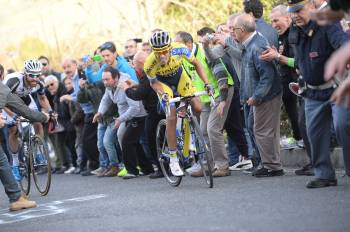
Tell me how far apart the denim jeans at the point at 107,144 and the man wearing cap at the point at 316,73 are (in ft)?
20.5

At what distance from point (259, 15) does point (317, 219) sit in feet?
17.8

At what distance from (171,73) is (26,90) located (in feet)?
9.16

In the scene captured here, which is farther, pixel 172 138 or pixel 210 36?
pixel 210 36

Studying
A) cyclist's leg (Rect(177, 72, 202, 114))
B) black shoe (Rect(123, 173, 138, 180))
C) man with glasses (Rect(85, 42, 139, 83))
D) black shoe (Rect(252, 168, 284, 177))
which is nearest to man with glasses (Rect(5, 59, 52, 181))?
man with glasses (Rect(85, 42, 139, 83))

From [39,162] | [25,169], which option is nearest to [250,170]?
[39,162]

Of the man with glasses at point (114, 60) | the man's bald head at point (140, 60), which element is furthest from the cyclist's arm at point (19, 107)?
the man with glasses at point (114, 60)

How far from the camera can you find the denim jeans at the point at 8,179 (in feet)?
37.3

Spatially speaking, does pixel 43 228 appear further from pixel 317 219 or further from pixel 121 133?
pixel 121 133

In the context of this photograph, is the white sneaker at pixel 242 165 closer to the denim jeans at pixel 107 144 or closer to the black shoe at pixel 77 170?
the denim jeans at pixel 107 144

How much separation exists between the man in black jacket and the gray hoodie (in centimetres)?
45

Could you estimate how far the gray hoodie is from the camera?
15.5 m

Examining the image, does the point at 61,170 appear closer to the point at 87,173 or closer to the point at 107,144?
the point at 87,173

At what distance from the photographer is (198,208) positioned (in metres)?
9.97

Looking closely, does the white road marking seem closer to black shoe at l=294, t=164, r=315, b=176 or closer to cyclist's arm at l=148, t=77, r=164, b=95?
cyclist's arm at l=148, t=77, r=164, b=95
